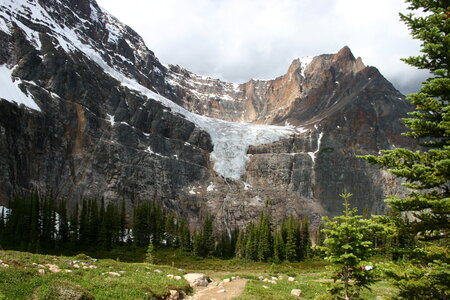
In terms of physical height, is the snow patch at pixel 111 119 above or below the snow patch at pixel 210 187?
above

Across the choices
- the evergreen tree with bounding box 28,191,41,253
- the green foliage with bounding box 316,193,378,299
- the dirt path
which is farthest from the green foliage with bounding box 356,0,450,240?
the evergreen tree with bounding box 28,191,41,253

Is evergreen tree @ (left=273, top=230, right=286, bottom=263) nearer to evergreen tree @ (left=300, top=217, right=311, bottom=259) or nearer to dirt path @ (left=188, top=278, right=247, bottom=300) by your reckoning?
evergreen tree @ (left=300, top=217, right=311, bottom=259)

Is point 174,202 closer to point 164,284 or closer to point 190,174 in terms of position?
point 190,174

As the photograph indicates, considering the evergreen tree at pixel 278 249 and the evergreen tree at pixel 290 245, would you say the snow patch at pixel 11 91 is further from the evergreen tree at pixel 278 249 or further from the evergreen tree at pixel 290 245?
the evergreen tree at pixel 290 245

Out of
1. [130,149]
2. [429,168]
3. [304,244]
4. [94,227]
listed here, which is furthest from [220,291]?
[130,149]

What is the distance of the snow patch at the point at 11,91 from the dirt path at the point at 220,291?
124 m

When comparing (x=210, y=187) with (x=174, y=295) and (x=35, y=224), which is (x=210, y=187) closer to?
(x=35, y=224)

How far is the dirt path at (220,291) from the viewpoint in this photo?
23.9 metres

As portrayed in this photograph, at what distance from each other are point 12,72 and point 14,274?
5710 inches

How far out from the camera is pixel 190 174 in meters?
171

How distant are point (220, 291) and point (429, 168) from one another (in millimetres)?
18167

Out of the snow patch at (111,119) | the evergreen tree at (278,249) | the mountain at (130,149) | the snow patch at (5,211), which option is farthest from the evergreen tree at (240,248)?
the snow patch at (111,119)

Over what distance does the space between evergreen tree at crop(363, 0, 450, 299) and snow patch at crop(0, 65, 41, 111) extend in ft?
457

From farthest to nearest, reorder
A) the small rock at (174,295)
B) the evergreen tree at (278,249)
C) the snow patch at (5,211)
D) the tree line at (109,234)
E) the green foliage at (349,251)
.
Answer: the snow patch at (5,211) < the evergreen tree at (278,249) < the tree line at (109,234) < the small rock at (174,295) < the green foliage at (349,251)
